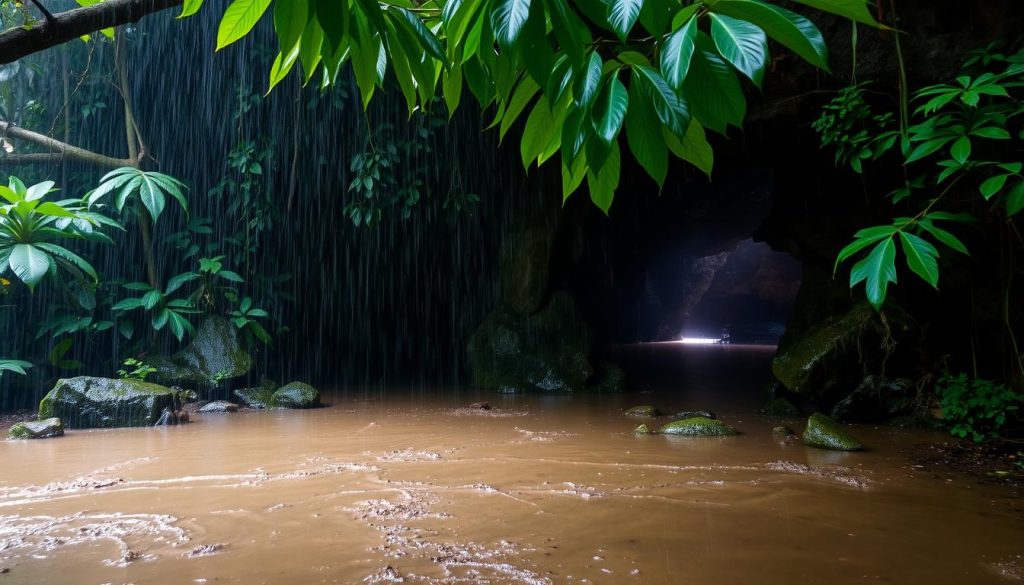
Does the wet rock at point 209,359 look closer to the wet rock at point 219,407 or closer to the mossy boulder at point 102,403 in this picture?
the wet rock at point 219,407

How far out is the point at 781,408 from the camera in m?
5.46

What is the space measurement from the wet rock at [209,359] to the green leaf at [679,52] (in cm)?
696

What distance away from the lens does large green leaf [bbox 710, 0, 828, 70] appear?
29.2 inches

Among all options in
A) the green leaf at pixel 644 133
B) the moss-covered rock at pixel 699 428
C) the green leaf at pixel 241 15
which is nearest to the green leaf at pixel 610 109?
the green leaf at pixel 644 133

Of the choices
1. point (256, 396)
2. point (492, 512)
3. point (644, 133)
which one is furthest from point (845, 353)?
point (256, 396)

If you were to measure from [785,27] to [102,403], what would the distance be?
20.0ft

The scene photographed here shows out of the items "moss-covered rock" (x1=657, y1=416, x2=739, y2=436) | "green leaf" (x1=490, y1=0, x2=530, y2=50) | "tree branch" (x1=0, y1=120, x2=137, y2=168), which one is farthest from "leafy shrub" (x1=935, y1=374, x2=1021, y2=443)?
"tree branch" (x1=0, y1=120, x2=137, y2=168)

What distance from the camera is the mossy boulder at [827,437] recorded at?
3.95 m

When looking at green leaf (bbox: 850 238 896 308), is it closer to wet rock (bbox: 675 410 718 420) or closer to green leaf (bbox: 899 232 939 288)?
green leaf (bbox: 899 232 939 288)

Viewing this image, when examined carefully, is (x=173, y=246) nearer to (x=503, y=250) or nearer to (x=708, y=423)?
(x=503, y=250)

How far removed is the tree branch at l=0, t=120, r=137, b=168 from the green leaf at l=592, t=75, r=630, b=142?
7746 mm

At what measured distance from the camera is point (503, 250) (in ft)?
30.5

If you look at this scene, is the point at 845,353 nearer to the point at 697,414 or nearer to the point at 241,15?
the point at 697,414

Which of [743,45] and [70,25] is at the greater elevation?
[70,25]
